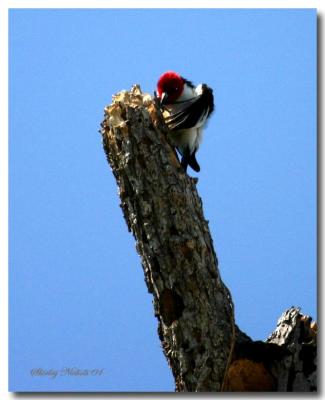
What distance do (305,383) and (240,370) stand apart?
0.78 feet

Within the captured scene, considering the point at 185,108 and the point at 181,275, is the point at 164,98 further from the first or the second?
the point at 181,275

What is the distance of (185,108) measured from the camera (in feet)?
6.95

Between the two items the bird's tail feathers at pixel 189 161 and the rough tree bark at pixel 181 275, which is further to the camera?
the bird's tail feathers at pixel 189 161

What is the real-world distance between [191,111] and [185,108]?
3 cm

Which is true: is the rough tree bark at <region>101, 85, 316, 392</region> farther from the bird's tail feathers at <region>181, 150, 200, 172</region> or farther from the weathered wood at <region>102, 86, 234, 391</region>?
the bird's tail feathers at <region>181, 150, 200, 172</region>

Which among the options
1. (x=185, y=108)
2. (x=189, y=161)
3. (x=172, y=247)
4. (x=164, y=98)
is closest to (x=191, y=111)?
(x=185, y=108)

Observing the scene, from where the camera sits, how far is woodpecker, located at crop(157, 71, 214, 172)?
6.79 ft

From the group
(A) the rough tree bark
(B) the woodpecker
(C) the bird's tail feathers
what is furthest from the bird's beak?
(A) the rough tree bark

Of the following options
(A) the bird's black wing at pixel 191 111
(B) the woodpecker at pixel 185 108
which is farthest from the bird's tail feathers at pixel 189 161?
(A) the bird's black wing at pixel 191 111

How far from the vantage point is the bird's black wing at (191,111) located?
2.02m

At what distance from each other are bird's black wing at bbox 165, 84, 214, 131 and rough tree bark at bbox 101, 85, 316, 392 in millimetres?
284

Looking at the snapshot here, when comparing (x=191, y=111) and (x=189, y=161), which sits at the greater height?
(x=191, y=111)

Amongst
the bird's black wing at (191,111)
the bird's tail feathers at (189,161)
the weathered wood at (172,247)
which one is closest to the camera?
the weathered wood at (172,247)

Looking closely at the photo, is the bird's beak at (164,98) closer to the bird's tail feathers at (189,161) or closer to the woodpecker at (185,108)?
the woodpecker at (185,108)
